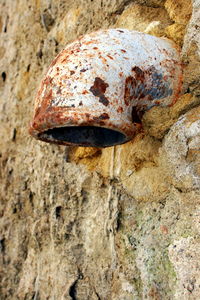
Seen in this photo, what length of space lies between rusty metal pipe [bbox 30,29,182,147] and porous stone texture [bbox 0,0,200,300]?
0.19 ft

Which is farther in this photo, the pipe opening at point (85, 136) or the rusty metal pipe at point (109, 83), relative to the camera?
the pipe opening at point (85, 136)

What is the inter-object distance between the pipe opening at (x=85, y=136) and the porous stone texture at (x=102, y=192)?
0.09 meters

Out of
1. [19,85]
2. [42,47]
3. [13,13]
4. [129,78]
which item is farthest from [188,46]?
[13,13]

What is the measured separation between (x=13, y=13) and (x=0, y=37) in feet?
0.63

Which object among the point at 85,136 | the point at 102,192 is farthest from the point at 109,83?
the point at 102,192

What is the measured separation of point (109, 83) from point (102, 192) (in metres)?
0.40

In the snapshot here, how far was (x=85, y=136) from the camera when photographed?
93cm

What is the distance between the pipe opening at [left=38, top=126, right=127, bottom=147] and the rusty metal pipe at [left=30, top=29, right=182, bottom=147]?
0.02 meters

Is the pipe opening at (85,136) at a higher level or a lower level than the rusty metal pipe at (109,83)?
lower

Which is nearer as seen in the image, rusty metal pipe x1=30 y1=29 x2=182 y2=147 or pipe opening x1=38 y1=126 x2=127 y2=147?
rusty metal pipe x1=30 y1=29 x2=182 y2=147

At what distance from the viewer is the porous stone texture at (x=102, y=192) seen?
83 cm

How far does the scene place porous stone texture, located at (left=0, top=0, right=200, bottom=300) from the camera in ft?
2.72

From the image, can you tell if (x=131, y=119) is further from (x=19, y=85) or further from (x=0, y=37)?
(x=0, y=37)

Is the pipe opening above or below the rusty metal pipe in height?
below
